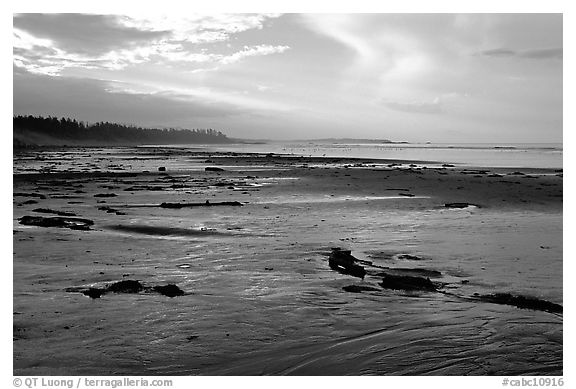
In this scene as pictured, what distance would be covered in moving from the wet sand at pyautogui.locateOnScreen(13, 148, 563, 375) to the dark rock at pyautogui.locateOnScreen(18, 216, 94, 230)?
0.27 meters

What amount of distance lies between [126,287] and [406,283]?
3.96 metres

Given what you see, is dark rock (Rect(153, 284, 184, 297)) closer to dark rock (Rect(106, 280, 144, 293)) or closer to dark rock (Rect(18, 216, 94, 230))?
dark rock (Rect(106, 280, 144, 293))

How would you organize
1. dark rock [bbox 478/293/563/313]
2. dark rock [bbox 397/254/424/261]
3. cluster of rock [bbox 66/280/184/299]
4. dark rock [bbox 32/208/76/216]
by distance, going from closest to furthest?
dark rock [bbox 478/293/563/313] → cluster of rock [bbox 66/280/184/299] → dark rock [bbox 397/254/424/261] → dark rock [bbox 32/208/76/216]

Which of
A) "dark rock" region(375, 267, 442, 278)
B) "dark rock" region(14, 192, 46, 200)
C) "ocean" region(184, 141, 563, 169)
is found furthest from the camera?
"ocean" region(184, 141, 563, 169)

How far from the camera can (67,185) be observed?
77.7ft

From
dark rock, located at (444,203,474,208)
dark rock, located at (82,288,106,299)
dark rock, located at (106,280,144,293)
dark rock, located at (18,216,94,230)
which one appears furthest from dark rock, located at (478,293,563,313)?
dark rock, located at (444,203,474,208)

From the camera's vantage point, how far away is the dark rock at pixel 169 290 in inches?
272

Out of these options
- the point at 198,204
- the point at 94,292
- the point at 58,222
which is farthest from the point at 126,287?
the point at 198,204

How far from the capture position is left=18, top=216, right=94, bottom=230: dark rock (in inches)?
481

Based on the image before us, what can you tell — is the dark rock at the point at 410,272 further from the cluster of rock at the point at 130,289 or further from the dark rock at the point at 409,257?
the cluster of rock at the point at 130,289

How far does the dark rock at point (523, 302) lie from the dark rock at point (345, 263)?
1.90 meters

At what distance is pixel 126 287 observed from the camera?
279 inches
